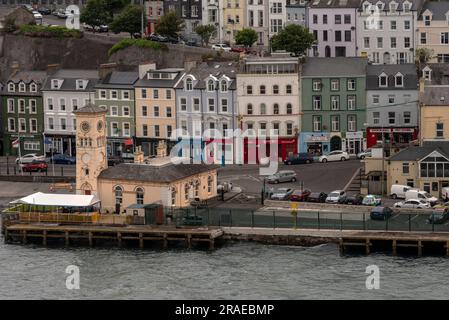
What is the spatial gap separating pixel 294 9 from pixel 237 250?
48342mm

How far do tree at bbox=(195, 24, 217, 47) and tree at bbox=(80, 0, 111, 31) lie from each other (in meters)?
10.9

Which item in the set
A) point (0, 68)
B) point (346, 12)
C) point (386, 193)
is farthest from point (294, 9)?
point (386, 193)

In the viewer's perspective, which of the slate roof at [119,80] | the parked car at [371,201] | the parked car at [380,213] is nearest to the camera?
the parked car at [380,213]

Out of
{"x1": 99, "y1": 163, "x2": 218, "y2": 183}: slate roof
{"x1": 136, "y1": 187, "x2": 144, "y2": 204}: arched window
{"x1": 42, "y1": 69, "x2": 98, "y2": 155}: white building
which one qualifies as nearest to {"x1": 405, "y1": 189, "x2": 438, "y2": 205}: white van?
{"x1": 99, "y1": 163, "x2": 218, "y2": 183}: slate roof

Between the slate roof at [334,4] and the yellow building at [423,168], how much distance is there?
30.5m

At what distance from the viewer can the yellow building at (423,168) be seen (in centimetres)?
12356

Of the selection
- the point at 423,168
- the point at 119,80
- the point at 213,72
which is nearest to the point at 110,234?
the point at 423,168

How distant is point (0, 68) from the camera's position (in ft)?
528

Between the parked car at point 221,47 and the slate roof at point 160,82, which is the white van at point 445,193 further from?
the parked car at point 221,47

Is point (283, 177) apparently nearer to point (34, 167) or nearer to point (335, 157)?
point (335, 157)

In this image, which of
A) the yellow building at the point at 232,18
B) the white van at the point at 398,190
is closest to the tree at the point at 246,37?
the yellow building at the point at 232,18

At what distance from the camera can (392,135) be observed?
13700 centimetres

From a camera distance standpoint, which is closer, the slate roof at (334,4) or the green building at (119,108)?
the green building at (119,108)
